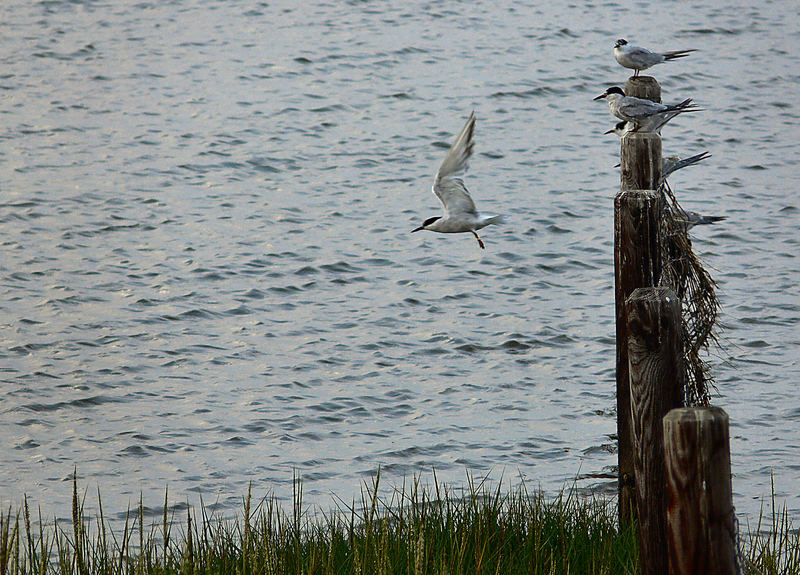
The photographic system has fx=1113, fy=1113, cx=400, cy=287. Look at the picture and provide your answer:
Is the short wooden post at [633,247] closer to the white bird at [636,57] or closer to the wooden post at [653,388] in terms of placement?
the wooden post at [653,388]

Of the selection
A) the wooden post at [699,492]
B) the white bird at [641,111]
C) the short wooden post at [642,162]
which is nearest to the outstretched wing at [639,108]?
the white bird at [641,111]

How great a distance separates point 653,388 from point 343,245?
9.60 meters

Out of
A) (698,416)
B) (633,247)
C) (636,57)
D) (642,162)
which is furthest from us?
(636,57)

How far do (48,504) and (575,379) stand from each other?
16.2ft

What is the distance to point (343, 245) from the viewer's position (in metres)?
14.0

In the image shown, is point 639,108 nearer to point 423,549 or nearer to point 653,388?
point 653,388

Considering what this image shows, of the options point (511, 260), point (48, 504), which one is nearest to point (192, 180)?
point (511, 260)

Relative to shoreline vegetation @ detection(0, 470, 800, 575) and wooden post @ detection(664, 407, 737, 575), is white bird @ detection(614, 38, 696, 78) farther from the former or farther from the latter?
wooden post @ detection(664, 407, 737, 575)

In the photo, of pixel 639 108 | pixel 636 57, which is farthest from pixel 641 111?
pixel 636 57

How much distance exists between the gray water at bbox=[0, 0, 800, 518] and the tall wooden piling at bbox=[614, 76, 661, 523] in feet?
7.55

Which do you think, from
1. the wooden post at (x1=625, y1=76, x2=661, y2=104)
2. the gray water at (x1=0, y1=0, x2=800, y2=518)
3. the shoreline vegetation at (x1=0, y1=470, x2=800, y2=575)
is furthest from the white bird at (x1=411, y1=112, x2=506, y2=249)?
the shoreline vegetation at (x1=0, y1=470, x2=800, y2=575)

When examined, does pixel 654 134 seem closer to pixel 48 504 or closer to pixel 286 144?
pixel 48 504

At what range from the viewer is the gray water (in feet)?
30.2

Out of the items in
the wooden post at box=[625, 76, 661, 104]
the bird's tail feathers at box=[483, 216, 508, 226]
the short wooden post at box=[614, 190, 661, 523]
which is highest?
the wooden post at box=[625, 76, 661, 104]
